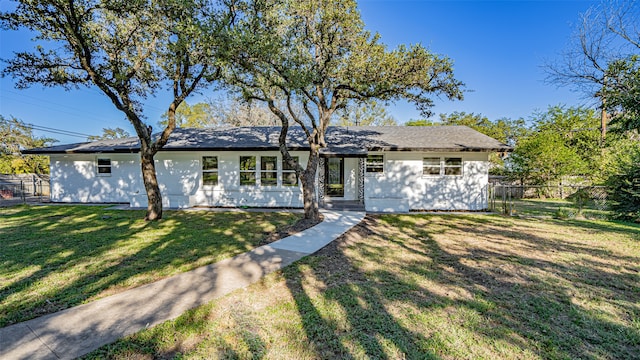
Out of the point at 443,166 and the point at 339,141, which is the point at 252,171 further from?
the point at 443,166

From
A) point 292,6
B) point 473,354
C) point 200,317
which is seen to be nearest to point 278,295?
point 200,317

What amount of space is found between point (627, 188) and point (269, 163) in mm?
13023

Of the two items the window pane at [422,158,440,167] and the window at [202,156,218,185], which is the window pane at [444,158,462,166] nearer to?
the window pane at [422,158,440,167]

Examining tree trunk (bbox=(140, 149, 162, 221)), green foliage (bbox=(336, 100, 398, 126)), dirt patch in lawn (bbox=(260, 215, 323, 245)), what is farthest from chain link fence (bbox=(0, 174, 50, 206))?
green foliage (bbox=(336, 100, 398, 126))

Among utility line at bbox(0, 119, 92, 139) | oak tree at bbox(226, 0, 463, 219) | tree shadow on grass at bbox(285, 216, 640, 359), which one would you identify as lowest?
tree shadow on grass at bbox(285, 216, 640, 359)

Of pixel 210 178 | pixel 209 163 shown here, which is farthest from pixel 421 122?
pixel 210 178

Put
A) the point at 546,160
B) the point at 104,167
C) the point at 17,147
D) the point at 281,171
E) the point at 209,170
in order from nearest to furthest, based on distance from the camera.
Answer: the point at 281,171, the point at 209,170, the point at 104,167, the point at 546,160, the point at 17,147

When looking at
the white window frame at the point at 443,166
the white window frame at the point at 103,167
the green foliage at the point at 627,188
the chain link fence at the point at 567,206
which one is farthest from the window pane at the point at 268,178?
the green foliage at the point at 627,188

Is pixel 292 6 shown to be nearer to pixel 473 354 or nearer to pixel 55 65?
pixel 55 65

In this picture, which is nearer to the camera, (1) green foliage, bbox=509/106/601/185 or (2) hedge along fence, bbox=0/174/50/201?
(1) green foliage, bbox=509/106/601/185

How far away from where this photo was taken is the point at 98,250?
5430mm

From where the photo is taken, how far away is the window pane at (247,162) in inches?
467

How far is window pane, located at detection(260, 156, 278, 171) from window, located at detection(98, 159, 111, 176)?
7.96m

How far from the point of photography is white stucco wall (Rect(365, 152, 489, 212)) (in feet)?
36.6
